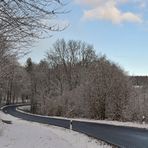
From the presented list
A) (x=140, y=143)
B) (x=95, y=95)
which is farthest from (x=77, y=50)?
(x=140, y=143)

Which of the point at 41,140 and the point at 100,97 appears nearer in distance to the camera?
the point at 41,140

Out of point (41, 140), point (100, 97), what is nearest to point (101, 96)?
point (100, 97)

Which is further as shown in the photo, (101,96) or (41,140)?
(101,96)

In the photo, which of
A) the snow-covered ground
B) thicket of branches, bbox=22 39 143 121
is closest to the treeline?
thicket of branches, bbox=22 39 143 121

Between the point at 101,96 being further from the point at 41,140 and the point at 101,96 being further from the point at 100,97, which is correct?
the point at 41,140

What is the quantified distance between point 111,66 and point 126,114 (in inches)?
290

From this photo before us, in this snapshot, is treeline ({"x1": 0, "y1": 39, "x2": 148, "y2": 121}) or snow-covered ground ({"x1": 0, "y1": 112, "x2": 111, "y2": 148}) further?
treeline ({"x1": 0, "y1": 39, "x2": 148, "y2": 121})

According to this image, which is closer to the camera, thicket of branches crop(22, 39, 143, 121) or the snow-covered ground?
the snow-covered ground

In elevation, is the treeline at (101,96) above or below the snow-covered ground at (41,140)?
above

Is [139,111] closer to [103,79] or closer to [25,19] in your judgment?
[103,79]

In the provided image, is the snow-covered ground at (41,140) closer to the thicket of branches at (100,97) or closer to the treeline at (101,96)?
the treeline at (101,96)

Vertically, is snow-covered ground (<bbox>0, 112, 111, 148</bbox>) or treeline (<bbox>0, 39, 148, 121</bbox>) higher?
treeline (<bbox>0, 39, 148, 121</bbox>)

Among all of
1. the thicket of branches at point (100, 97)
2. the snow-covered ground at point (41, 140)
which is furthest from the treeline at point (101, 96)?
the snow-covered ground at point (41, 140)

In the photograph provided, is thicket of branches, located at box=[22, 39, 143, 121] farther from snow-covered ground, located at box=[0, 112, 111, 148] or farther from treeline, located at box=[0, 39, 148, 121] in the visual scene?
snow-covered ground, located at box=[0, 112, 111, 148]
